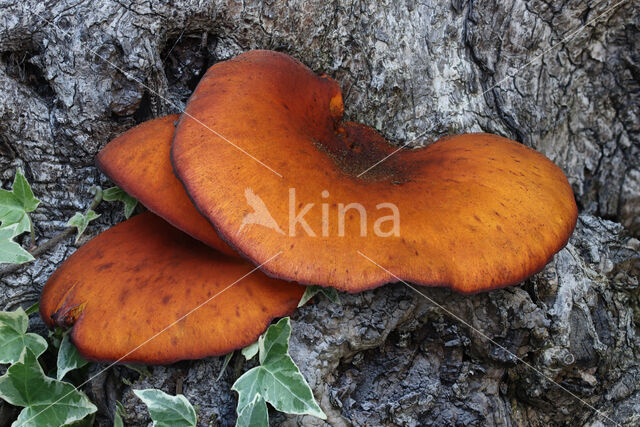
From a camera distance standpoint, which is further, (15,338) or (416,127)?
(416,127)

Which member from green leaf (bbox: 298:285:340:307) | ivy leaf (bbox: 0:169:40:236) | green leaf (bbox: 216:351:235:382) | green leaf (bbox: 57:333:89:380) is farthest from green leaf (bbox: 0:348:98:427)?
green leaf (bbox: 298:285:340:307)

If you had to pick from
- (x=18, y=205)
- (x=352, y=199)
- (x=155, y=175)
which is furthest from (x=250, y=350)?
(x=18, y=205)

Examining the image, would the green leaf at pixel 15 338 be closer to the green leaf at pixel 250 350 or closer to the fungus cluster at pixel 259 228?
the fungus cluster at pixel 259 228

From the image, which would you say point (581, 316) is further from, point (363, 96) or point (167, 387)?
point (167, 387)

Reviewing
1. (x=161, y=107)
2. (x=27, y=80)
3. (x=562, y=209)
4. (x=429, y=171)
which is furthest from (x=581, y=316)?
(x=27, y=80)

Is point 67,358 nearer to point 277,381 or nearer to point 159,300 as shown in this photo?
point 159,300

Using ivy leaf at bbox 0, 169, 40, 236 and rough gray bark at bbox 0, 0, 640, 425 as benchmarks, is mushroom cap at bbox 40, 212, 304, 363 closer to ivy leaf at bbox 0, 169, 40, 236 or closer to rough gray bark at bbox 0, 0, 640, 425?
rough gray bark at bbox 0, 0, 640, 425

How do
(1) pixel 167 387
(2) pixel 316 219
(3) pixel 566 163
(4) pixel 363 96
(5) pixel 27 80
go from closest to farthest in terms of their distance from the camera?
(2) pixel 316 219 → (1) pixel 167 387 → (5) pixel 27 80 → (4) pixel 363 96 → (3) pixel 566 163
